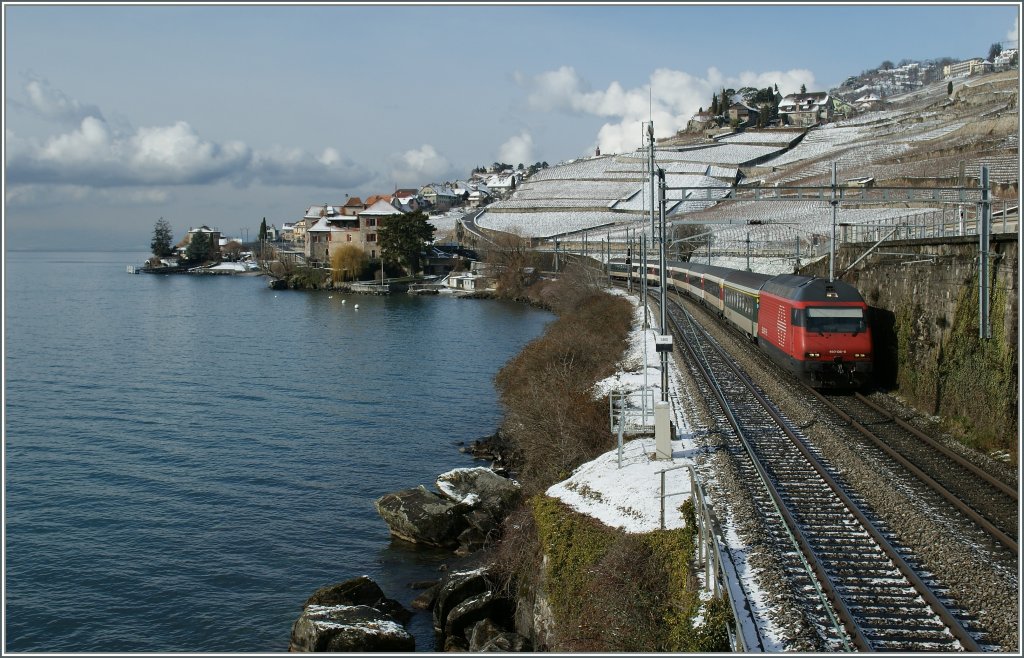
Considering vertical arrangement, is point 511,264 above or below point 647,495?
above

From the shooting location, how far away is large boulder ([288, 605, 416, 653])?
15789mm

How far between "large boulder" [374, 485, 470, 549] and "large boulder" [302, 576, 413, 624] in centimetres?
373

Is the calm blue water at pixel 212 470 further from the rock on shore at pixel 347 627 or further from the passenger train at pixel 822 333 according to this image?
the passenger train at pixel 822 333

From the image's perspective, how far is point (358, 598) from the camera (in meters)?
17.7

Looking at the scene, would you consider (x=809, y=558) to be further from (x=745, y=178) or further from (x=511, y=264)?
(x=745, y=178)

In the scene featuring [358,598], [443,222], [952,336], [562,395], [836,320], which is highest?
[443,222]

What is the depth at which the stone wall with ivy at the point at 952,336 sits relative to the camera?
1872 centimetres

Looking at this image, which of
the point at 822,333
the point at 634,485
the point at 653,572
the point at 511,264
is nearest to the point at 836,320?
the point at 822,333

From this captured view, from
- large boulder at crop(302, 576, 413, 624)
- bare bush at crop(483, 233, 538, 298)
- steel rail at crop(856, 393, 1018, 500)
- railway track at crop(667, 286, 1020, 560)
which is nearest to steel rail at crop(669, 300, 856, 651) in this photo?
railway track at crop(667, 286, 1020, 560)

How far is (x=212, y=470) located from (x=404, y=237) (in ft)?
295

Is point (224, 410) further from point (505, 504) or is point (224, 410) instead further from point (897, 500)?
point (897, 500)

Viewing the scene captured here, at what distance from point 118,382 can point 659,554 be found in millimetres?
35441

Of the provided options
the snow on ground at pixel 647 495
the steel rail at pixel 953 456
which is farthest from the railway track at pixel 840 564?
the steel rail at pixel 953 456

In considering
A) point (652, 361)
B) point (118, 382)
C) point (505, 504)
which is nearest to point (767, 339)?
point (652, 361)
